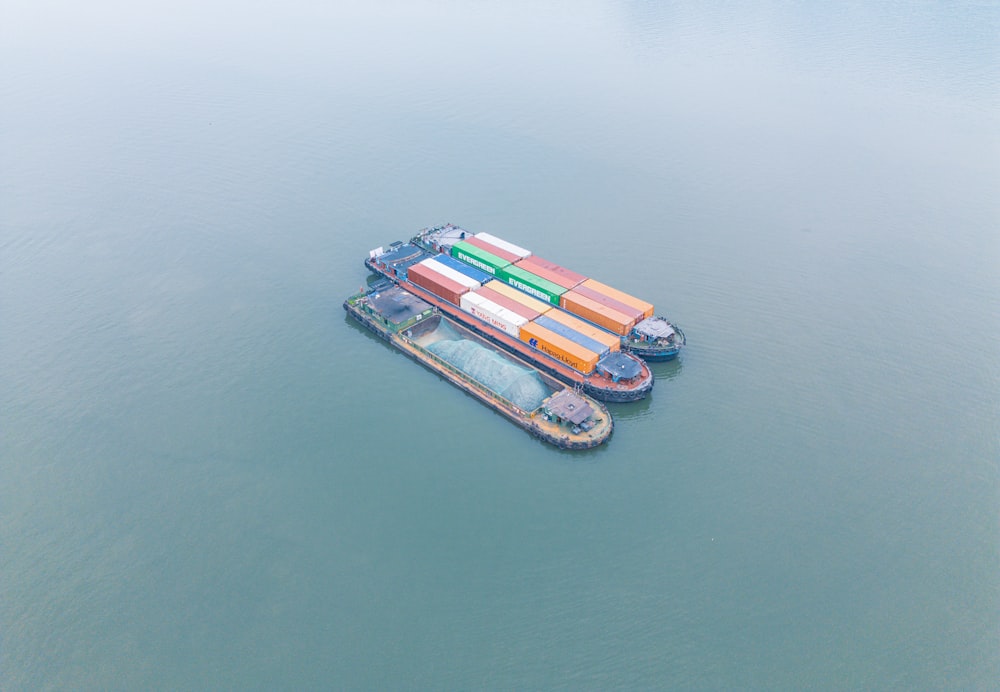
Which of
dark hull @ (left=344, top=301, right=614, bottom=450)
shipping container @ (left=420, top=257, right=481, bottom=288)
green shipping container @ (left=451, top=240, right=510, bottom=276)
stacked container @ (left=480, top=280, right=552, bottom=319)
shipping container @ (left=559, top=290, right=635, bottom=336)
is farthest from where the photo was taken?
green shipping container @ (left=451, top=240, right=510, bottom=276)

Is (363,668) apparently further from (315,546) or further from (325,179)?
(325,179)

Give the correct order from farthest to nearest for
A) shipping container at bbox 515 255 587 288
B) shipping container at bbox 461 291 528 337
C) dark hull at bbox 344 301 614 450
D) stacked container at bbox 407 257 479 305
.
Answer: shipping container at bbox 515 255 587 288 → stacked container at bbox 407 257 479 305 → shipping container at bbox 461 291 528 337 → dark hull at bbox 344 301 614 450

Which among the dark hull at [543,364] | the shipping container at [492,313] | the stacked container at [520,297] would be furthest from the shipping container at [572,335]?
the dark hull at [543,364]

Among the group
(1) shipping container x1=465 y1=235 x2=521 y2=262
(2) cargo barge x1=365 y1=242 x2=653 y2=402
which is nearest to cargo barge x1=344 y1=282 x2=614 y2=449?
(2) cargo barge x1=365 y1=242 x2=653 y2=402

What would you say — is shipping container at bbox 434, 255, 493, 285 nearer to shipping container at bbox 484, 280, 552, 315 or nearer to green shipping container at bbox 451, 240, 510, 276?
green shipping container at bbox 451, 240, 510, 276

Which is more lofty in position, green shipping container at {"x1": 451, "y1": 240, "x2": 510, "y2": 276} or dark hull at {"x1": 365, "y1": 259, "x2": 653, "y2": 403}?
green shipping container at {"x1": 451, "y1": 240, "x2": 510, "y2": 276}

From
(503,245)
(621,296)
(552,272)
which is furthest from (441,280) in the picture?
(621,296)

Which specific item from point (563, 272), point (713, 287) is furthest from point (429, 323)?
point (713, 287)
